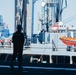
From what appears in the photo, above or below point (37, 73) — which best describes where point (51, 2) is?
above

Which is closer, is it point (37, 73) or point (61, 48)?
point (37, 73)

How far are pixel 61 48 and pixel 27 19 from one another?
10217 mm

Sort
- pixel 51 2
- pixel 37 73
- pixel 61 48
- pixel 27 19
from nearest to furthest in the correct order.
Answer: pixel 37 73 < pixel 61 48 < pixel 27 19 < pixel 51 2

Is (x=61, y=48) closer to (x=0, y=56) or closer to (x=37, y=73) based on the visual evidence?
(x=0, y=56)

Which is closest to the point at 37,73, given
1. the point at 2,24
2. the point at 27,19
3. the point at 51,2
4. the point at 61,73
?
the point at 61,73

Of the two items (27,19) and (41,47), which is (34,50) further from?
(27,19)

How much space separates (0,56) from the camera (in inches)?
939

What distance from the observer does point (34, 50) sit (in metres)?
24.2

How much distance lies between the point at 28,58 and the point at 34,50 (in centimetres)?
86

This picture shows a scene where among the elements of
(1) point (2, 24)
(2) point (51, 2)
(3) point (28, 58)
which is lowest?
(3) point (28, 58)

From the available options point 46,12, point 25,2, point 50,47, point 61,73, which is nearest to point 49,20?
point 46,12

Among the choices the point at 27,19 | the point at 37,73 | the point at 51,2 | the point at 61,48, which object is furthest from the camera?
the point at 51,2

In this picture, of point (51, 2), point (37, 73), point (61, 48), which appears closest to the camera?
point (37, 73)

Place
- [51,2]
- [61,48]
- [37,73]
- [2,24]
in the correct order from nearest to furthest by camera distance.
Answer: [37,73], [61,48], [51,2], [2,24]
